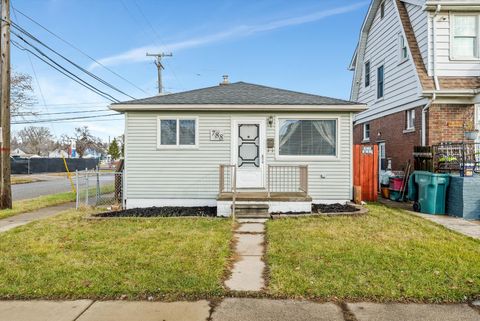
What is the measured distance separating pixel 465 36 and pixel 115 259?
1160 cm

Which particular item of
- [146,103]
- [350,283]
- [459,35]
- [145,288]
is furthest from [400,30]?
[145,288]

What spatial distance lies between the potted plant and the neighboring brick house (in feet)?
0.22

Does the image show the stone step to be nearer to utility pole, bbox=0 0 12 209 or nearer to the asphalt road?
utility pole, bbox=0 0 12 209

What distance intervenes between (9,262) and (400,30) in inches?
513

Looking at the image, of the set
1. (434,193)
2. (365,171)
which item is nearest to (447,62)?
(365,171)

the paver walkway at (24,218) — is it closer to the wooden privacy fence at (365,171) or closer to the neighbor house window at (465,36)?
the wooden privacy fence at (365,171)

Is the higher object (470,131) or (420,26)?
(420,26)

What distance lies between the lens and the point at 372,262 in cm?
442

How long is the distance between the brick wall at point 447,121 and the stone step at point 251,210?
5.86 metres

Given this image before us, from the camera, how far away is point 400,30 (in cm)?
1174

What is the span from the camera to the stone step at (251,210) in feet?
25.5

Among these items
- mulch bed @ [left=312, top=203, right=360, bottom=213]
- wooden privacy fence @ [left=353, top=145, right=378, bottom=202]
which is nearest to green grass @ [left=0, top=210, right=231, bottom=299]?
mulch bed @ [left=312, top=203, right=360, bottom=213]

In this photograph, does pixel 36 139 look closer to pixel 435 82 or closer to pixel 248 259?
pixel 435 82

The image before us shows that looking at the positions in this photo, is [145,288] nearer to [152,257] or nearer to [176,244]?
[152,257]
